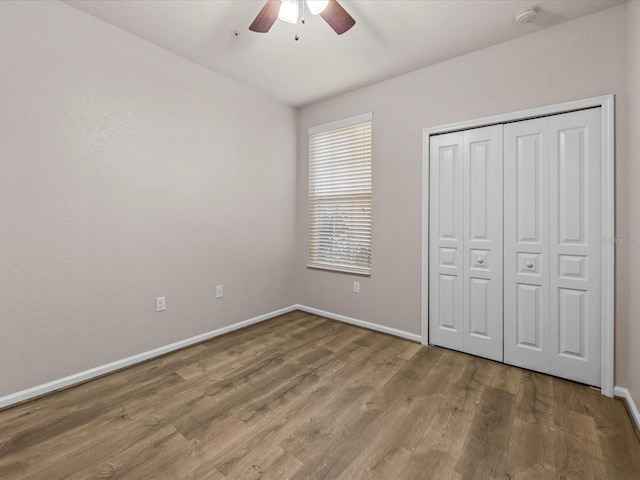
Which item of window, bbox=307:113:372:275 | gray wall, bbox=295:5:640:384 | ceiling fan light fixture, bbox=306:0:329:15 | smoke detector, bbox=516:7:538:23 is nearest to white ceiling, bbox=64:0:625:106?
smoke detector, bbox=516:7:538:23

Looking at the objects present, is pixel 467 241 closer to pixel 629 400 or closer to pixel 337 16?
pixel 629 400

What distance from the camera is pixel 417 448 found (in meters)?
1.63

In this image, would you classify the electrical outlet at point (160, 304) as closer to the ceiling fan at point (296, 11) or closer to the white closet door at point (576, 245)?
the ceiling fan at point (296, 11)

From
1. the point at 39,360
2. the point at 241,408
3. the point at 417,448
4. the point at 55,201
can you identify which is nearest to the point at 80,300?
the point at 39,360

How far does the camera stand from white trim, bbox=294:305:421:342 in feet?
10.3

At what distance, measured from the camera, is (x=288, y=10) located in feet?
6.46

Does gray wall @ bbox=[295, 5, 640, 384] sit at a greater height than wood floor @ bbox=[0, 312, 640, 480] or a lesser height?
greater

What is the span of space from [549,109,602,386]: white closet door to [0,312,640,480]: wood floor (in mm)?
236

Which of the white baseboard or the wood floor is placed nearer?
the wood floor

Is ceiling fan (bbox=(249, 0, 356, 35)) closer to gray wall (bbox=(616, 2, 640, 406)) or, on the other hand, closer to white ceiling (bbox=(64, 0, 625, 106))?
white ceiling (bbox=(64, 0, 625, 106))

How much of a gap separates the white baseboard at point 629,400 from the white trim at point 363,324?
4.75ft

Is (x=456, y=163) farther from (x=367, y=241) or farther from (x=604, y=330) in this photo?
(x=604, y=330)

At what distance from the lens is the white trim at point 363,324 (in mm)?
3140

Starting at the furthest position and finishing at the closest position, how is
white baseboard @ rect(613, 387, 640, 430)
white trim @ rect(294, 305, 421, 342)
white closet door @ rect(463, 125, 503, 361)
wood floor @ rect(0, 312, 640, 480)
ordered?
white trim @ rect(294, 305, 421, 342)
white closet door @ rect(463, 125, 503, 361)
white baseboard @ rect(613, 387, 640, 430)
wood floor @ rect(0, 312, 640, 480)
